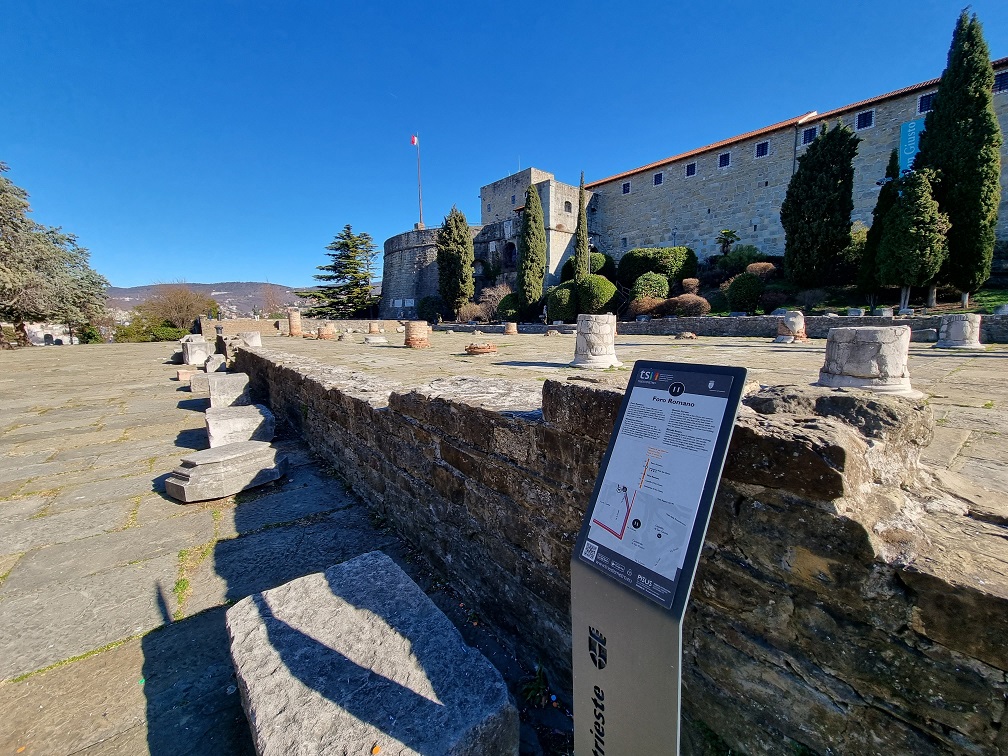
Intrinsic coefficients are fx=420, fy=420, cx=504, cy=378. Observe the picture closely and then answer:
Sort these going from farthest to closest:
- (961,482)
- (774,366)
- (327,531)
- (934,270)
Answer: (934,270), (774,366), (327,531), (961,482)

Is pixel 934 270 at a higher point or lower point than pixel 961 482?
higher

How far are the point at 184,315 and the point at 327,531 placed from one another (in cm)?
3701

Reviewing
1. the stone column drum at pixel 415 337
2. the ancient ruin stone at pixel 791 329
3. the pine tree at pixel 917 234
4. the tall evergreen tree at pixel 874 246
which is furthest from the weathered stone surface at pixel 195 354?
the tall evergreen tree at pixel 874 246

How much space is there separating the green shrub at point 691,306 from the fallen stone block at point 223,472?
18678 millimetres

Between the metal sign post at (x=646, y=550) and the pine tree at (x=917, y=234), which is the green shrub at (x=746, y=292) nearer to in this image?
the pine tree at (x=917, y=234)

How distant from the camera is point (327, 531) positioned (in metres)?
2.91

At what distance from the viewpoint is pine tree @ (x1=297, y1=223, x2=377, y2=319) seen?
122 feet

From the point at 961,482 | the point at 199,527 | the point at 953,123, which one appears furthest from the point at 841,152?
the point at 199,527

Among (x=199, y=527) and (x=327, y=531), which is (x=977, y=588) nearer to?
(x=327, y=531)

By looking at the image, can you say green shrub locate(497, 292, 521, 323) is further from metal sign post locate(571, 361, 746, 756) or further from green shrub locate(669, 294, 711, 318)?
metal sign post locate(571, 361, 746, 756)

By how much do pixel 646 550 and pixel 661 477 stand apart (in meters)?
0.17

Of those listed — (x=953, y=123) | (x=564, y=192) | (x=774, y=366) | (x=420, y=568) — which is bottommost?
(x=420, y=568)

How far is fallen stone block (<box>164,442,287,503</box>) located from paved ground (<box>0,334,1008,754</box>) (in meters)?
0.11

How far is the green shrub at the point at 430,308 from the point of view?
3359 cm
